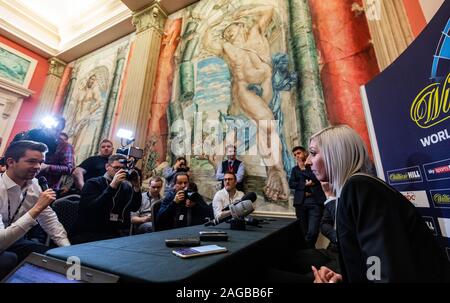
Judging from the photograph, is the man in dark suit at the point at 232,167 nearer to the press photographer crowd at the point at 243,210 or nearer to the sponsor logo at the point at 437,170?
the press photographer crowd at the point at 243,210

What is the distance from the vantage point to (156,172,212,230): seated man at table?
250cm

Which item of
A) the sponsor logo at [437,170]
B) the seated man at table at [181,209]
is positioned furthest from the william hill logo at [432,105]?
the seated man at table at [181,209]

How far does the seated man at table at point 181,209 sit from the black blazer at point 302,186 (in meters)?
1.37

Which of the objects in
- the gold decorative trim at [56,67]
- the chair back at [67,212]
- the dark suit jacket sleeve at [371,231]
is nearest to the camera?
the dark suit jacket sleeve at [371,231]

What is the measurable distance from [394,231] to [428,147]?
1.10 meters

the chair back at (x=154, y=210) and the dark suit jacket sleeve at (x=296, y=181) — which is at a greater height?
the dark suit jacket sleeve at (x=296, y=181)

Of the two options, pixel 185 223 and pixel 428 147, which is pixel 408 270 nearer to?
pixel 428 147

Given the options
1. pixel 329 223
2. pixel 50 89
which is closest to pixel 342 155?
pixel 329 223

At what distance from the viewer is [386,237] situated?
74cm

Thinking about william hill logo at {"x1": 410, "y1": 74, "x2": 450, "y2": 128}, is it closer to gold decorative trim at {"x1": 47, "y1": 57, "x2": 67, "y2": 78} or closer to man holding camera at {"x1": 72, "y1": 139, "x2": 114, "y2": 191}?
man holding camera at {"x1": 72, "y1": 139, "x2": 114, "y2": 191}

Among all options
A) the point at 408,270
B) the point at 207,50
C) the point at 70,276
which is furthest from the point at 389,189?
the point at 207,50

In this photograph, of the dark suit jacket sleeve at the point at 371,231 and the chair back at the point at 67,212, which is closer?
the dark suit jacket sleeve at the point at 371,231

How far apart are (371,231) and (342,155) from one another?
390 millimetres

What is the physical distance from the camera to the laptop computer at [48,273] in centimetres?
75
